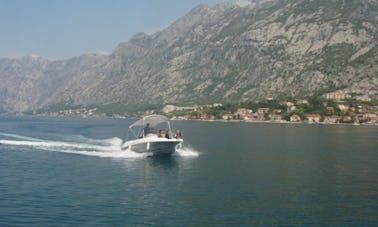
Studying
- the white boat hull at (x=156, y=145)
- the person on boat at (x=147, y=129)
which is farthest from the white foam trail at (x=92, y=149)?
the person on boat at (x=147, y=129)

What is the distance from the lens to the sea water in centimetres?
5834

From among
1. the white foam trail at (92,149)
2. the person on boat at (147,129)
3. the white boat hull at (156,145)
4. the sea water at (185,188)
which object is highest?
the person on boat at (147,129)

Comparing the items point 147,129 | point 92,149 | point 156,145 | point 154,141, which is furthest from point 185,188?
point 92,149

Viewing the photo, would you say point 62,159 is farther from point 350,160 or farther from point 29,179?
point 350,160

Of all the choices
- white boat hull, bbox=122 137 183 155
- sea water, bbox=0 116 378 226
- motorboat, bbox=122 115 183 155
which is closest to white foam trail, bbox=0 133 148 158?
sea water, bbox=0 116 378 226

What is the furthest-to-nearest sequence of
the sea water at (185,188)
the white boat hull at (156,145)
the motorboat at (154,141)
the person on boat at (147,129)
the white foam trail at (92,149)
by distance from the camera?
the person on boat at (147,129) < the white foam trail at (92,149) < the motorboat at (154,141) < the white boat hull at (156,145) < the sea water at (185,188)

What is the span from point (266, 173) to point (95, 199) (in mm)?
36176

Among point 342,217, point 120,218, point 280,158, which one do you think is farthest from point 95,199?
point 280,158

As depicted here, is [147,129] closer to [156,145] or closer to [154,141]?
[154,141]

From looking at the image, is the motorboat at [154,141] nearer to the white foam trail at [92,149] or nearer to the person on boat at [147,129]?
the person on boat at [147,129]

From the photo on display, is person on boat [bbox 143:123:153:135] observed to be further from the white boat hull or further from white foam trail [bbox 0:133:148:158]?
white foam trail [bbox 0:133:148:158]

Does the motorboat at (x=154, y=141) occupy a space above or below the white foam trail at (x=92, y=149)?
above

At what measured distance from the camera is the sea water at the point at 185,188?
5834 cm

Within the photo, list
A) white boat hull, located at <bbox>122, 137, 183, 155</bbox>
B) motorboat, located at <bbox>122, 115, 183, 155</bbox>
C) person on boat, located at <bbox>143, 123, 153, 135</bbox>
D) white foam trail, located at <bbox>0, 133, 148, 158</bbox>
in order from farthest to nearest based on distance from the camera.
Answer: person on boat, located at <bbox>143, 123, 153, 135</bbox> → white foam trail, located at <bbox>0, 133, 148, 158</bbox> → motorboat, located at <bbox>122, 115, 183, 155</bbox> → white boat hull, located at <bbox>122, 137, 183, 155</bbox>
